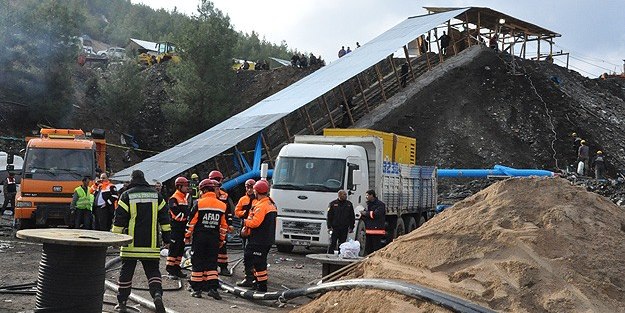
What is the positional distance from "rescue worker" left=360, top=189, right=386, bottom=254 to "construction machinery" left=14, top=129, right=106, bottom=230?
8.39 meters

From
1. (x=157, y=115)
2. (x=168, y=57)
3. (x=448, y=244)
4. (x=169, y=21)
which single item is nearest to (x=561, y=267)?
(x=448, y=244)

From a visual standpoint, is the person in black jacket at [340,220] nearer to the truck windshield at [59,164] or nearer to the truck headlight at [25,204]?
the truck windshield at [59,164]

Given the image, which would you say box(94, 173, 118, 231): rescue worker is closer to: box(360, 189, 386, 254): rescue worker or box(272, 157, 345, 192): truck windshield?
box(272, 157, 345, 192): truck windshield

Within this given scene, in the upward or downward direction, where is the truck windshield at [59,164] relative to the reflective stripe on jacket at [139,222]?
upward

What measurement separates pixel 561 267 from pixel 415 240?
6.07 ft

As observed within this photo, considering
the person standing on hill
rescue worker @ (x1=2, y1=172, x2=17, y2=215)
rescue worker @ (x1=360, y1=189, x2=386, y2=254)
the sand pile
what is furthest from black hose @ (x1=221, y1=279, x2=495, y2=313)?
the person standing on hill

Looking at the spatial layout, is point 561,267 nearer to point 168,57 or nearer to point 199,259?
point 199,259

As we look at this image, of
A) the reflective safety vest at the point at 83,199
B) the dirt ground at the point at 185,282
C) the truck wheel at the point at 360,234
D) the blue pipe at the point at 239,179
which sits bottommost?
the dirt ground at the point at 185,282

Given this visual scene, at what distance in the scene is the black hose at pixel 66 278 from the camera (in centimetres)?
784

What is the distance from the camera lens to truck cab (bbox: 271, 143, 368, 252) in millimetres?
18031

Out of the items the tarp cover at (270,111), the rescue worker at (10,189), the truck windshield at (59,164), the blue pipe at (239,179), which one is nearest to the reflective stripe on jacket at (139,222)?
the truck windshield at (59,164)

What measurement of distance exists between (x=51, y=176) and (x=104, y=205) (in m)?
2.51

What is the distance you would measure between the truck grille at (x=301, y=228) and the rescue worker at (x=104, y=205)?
428 cm

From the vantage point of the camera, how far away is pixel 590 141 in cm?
3331
